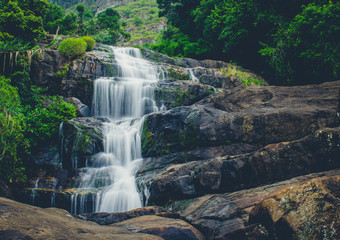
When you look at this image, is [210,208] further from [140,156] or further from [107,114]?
[107,114]

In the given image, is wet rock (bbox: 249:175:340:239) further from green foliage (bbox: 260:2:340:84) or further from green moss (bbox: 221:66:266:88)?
green moss (bbox: 221:66:266:88)

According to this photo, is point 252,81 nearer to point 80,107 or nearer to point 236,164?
point 80,107

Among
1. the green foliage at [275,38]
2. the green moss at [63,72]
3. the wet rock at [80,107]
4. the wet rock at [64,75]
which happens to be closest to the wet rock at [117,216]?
the wet rock at [80,107]

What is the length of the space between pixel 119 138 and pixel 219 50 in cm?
1644

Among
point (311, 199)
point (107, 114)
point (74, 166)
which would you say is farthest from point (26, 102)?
point (311, 199)

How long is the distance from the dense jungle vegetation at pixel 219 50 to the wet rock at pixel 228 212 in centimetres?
665

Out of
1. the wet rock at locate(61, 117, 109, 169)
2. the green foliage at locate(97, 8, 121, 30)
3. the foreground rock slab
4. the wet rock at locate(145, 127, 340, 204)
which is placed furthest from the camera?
the green foliage at locate(97, 8, 121, 30)

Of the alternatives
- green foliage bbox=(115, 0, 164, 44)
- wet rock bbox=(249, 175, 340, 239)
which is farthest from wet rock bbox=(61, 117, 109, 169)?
green foliage bbox=(115, 0, 164, 44)

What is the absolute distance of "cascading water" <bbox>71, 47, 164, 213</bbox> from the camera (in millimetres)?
8375

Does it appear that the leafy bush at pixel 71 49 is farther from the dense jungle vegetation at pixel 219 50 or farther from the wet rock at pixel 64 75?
the wet rock at pixel 64 75

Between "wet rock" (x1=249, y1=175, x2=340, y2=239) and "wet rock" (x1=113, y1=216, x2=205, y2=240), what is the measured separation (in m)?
1.36

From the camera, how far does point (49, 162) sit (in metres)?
10.8

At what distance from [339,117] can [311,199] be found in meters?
5.60

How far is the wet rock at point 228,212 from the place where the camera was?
4.53 meters
